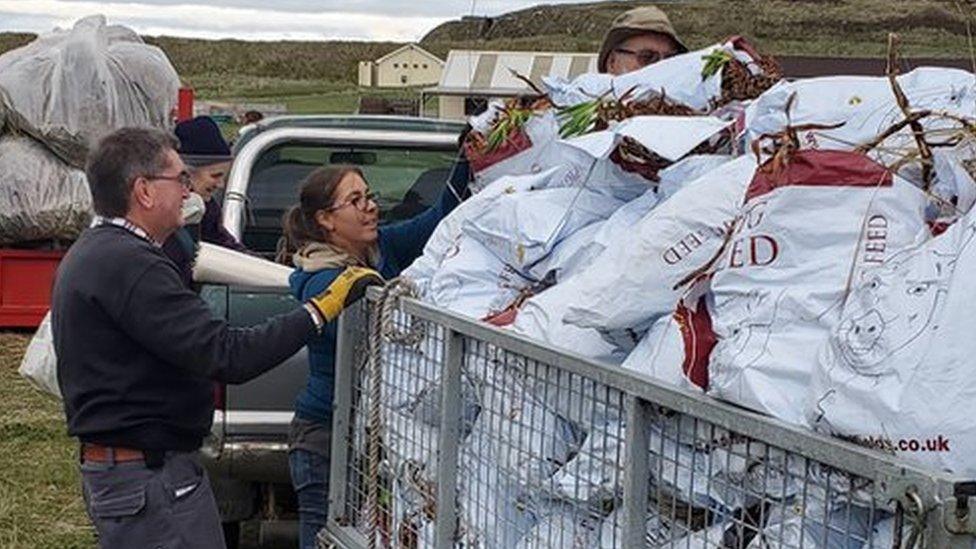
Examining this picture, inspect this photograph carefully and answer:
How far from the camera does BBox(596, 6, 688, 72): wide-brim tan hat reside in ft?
18.2

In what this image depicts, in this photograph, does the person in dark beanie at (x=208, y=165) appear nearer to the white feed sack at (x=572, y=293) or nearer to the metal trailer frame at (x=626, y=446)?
the metal trailer frame at (x=626, y=446)

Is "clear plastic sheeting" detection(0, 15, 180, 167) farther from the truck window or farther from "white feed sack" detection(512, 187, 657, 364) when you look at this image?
"white feed sack" detection(512, 187, 657, 364)

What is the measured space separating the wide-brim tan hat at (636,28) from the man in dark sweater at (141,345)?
1.88m

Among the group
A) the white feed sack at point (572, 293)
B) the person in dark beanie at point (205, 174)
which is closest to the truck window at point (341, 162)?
the person in dark beanie at point (205, 174)

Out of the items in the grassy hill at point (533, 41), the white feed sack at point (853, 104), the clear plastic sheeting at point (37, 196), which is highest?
the grassy hill at point (533, 41)

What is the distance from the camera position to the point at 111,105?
11.5 meters

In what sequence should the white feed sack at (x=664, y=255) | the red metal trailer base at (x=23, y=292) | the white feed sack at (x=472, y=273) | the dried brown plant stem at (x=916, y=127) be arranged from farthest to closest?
1. the red metal trailer base at (x=23, y=292)
2. the white feed sack at (x=472, y=273)
3. the white feed sack at (x=664, y=255)
4. the dried brown plant stem at (x=916, y=127)

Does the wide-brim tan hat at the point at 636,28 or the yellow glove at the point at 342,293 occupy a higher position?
the wide-brim tan hat at the point at 636,28

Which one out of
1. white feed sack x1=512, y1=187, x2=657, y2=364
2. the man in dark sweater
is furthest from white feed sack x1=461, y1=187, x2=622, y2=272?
the man in dark sweater

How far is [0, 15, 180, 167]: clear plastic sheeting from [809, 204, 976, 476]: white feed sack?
947 cm

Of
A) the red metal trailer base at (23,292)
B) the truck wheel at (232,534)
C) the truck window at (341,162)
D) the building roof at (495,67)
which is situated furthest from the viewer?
the building roof at (495,67)

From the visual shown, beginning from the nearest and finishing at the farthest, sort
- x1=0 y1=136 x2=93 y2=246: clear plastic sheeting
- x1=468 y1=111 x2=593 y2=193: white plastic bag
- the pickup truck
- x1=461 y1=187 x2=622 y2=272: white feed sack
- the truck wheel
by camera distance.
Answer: x1=461 y1=187 x2=622 y2=272: white feed sack → x1=468 y1=111 x2=593 y2=193: white plastic bag → the truck wheel → the pickup truck → x1=0 y1=136 x2=93 y2=246: clear plastic sheeting

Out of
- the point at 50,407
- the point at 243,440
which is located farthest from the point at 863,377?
the point at 50,407

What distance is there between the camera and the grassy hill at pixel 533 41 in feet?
104
